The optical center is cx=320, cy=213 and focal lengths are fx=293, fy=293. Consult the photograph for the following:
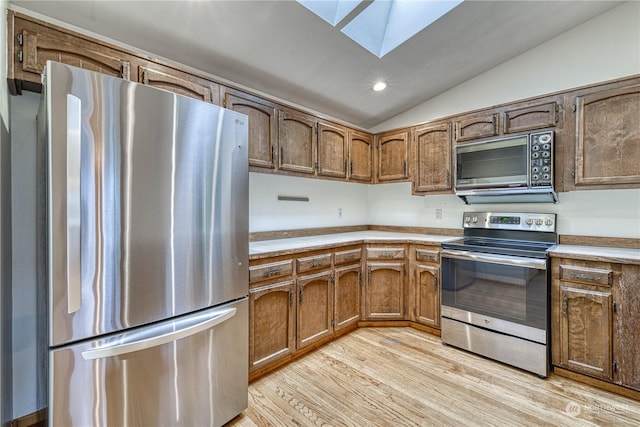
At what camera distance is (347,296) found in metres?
2.87

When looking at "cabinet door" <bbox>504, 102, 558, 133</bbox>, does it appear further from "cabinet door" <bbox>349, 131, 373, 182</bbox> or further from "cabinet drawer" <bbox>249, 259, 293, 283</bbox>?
"cabinet drawer" <bbox>249, 259, 293, 283</bbox>

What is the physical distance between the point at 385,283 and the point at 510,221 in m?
1.32

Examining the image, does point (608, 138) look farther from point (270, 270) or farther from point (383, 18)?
point (270, 270)

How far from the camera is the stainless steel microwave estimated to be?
238cm

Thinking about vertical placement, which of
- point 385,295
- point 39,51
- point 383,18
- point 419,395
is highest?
point 383,18

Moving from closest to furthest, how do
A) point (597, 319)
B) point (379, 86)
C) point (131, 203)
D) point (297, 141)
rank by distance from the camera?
point (131, 203) → point (597, 319) → point (297, 141) → point (379, 86)

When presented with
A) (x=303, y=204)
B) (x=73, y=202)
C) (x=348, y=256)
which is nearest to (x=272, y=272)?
(x=348, y=256)

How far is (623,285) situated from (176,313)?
109 inches

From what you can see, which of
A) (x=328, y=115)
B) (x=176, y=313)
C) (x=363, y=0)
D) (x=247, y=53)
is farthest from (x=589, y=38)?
(x=176, y=313)

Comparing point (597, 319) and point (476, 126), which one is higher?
point (476, 126)

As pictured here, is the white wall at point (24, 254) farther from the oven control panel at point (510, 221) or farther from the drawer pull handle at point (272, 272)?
the oven control panel at point (510, 221)

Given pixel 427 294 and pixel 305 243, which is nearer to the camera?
pixel 305 243

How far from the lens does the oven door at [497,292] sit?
7.26 feet

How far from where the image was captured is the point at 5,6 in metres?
1.41
